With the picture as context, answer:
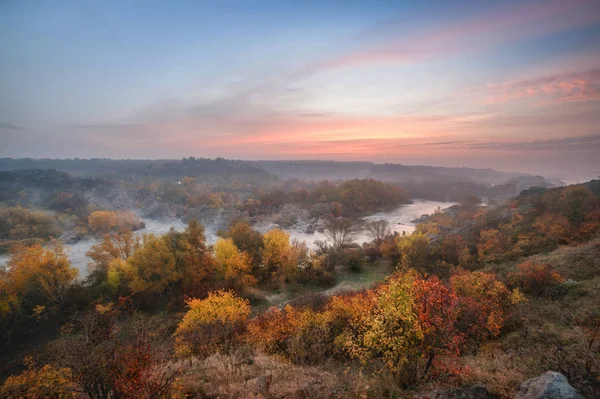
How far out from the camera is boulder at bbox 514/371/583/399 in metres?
7.70

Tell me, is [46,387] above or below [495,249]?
above

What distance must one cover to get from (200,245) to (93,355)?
37.4 meters

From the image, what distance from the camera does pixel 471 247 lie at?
47.7 metres

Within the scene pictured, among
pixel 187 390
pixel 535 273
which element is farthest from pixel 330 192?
pixel 187 390

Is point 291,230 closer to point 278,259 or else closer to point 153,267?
point 278,259

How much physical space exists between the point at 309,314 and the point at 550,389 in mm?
16919

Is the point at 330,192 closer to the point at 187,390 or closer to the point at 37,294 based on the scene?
the point at 37,294

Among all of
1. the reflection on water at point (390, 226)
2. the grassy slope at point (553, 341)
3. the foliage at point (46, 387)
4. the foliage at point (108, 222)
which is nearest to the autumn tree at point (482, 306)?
the grassy slope at point (553, 341)

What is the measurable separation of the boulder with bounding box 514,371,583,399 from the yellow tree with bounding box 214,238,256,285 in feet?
132

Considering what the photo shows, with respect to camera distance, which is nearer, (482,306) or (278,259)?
(482,306)

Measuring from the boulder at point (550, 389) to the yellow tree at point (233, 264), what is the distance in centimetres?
4026

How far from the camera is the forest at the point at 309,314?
36.4ft

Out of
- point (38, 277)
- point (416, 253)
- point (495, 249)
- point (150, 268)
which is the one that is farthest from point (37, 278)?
point (495, 249)

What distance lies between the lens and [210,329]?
74.6ft
